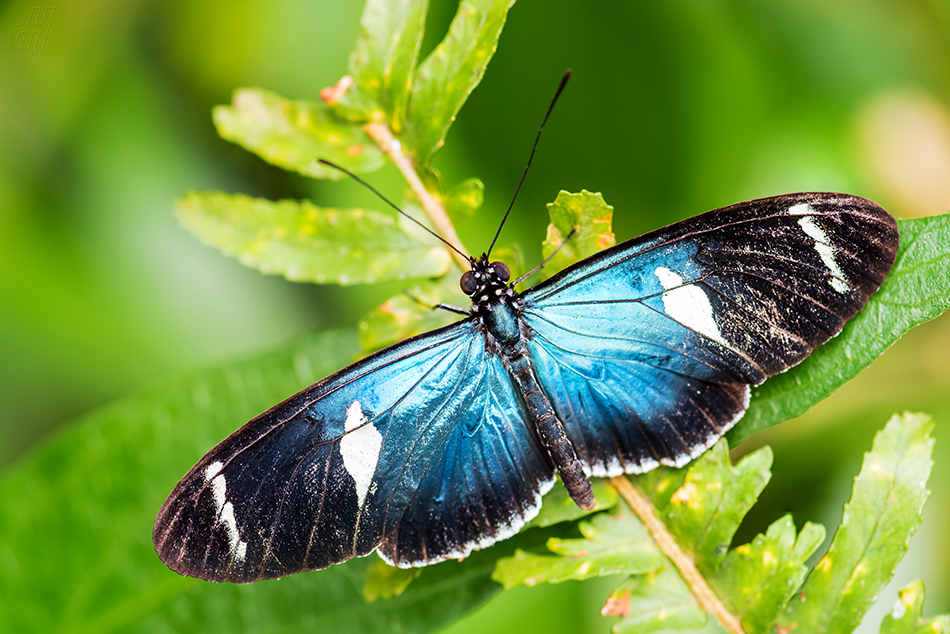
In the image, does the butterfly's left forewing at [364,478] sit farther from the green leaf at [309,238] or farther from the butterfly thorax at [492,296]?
the green leaf at [309,238]

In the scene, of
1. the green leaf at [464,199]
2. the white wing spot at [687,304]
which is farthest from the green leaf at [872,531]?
the green leaf at [464,199]

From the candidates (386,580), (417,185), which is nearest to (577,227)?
(417,185)

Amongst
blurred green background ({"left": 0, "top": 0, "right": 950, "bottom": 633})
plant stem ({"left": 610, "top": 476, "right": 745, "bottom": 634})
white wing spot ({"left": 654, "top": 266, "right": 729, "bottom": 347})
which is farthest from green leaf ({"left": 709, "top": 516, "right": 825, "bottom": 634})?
blurred green background ({"left": 0, "top": 0, "right": 950, "bottom": 633})

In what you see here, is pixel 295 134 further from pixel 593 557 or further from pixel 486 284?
pixel 593 557

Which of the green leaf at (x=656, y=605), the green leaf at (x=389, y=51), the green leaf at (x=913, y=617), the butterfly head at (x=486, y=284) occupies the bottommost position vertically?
the green leaf at (x=913, y=617)

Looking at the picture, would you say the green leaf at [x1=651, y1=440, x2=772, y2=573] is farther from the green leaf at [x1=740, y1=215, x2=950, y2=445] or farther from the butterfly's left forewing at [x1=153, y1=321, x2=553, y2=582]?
the butterfly's left forewing at [x1=153, y1=321, x2=553, y2=582]

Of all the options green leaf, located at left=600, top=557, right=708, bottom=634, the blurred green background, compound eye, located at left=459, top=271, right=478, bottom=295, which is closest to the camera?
green leaf, located at left=600, top=557, right=708, bottom=634
